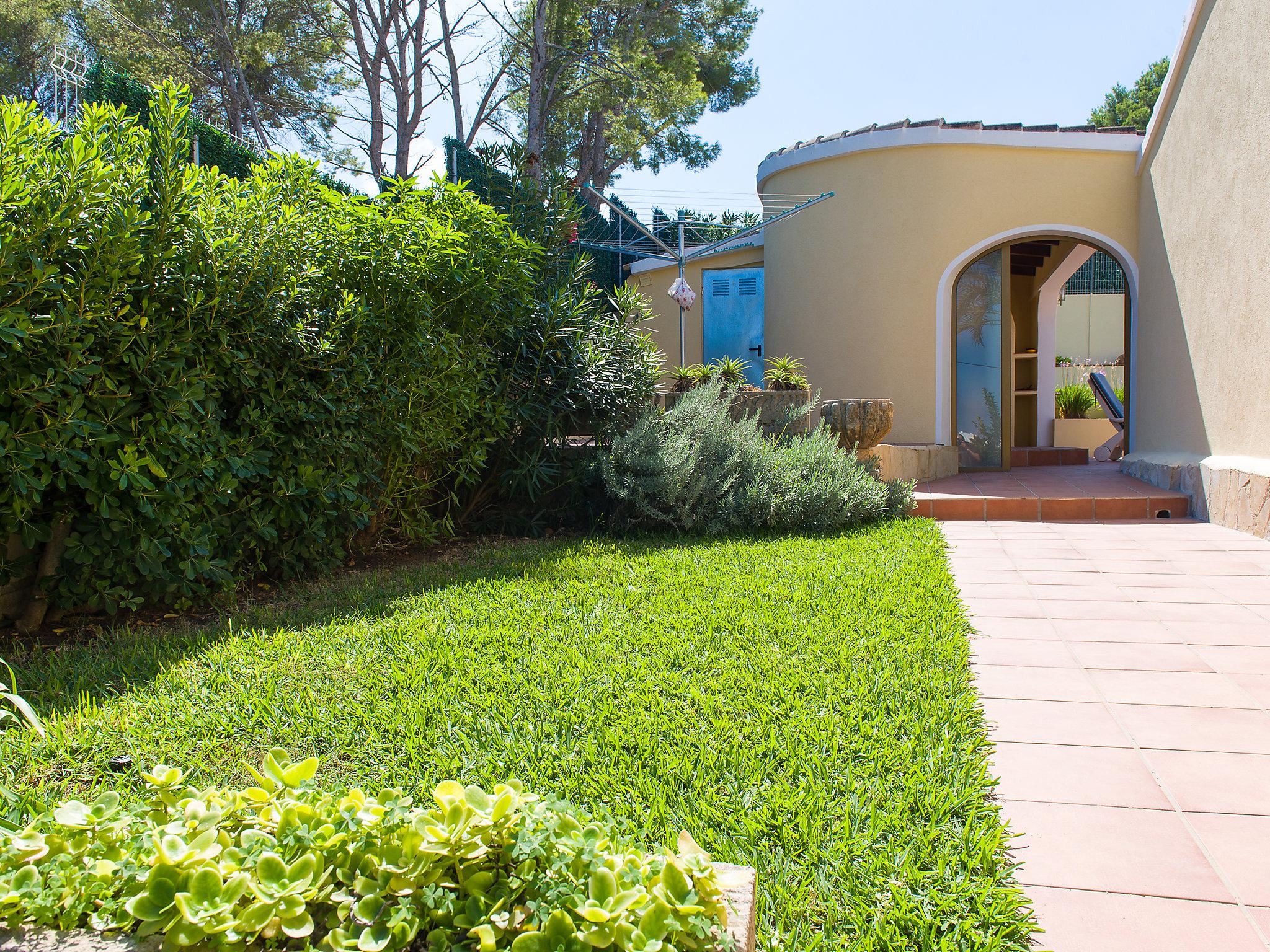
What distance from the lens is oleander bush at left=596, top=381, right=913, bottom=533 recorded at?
543 cm

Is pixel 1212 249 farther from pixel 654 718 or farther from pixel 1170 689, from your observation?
pixel 654 718

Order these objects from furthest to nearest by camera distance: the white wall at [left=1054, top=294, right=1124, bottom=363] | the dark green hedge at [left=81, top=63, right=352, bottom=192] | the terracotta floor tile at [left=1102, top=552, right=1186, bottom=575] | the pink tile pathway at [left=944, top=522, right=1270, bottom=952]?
the white wall at [left=1054, top=294, right=1124, bottom=363] → the dark green hedge at [left=81, top=63, right=352, bottom=192] → the terracotta floor tile at [left=1102, top=552, right=1186, bottom=575] → the pink tile pathway at [left=944, top=522, right=1270, bottom=952]

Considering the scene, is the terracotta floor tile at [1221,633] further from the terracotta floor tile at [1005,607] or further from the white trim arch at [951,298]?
the white trim arch at [951,298]

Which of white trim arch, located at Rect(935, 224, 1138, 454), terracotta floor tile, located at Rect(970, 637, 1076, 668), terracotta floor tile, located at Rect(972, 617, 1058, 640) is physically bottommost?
terracotta floor tile, located at Rect(970, 637, 1076, 668)

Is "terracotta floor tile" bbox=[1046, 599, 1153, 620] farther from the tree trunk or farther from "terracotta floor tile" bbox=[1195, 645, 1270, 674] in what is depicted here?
the tree trunk

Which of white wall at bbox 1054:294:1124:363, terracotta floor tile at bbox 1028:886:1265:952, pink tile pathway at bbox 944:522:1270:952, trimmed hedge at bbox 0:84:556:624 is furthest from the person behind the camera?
white wall at bbox 1054:294:1124:363

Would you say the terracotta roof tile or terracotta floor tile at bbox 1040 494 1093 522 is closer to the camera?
terracotta floor tile at bbox 1040 494 1093 522

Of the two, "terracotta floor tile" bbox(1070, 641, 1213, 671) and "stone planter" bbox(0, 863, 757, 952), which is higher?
"stone planter" bbox(0, 863, 757, 952)

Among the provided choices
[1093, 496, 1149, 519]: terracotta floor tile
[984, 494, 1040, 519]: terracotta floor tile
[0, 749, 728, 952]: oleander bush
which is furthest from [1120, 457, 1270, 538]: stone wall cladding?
[0, 749, 728, 952]: oleander bush

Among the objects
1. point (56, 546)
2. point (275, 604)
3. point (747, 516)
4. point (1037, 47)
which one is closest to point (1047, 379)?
point (1037, 47)

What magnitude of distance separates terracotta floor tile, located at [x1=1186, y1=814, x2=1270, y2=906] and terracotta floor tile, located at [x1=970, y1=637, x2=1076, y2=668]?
3.53 feet

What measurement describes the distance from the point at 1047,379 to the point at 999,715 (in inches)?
391

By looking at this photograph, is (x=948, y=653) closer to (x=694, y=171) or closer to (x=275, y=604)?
(x=275, y=604)

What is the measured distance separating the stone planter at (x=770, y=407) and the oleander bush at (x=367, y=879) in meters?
6.07
